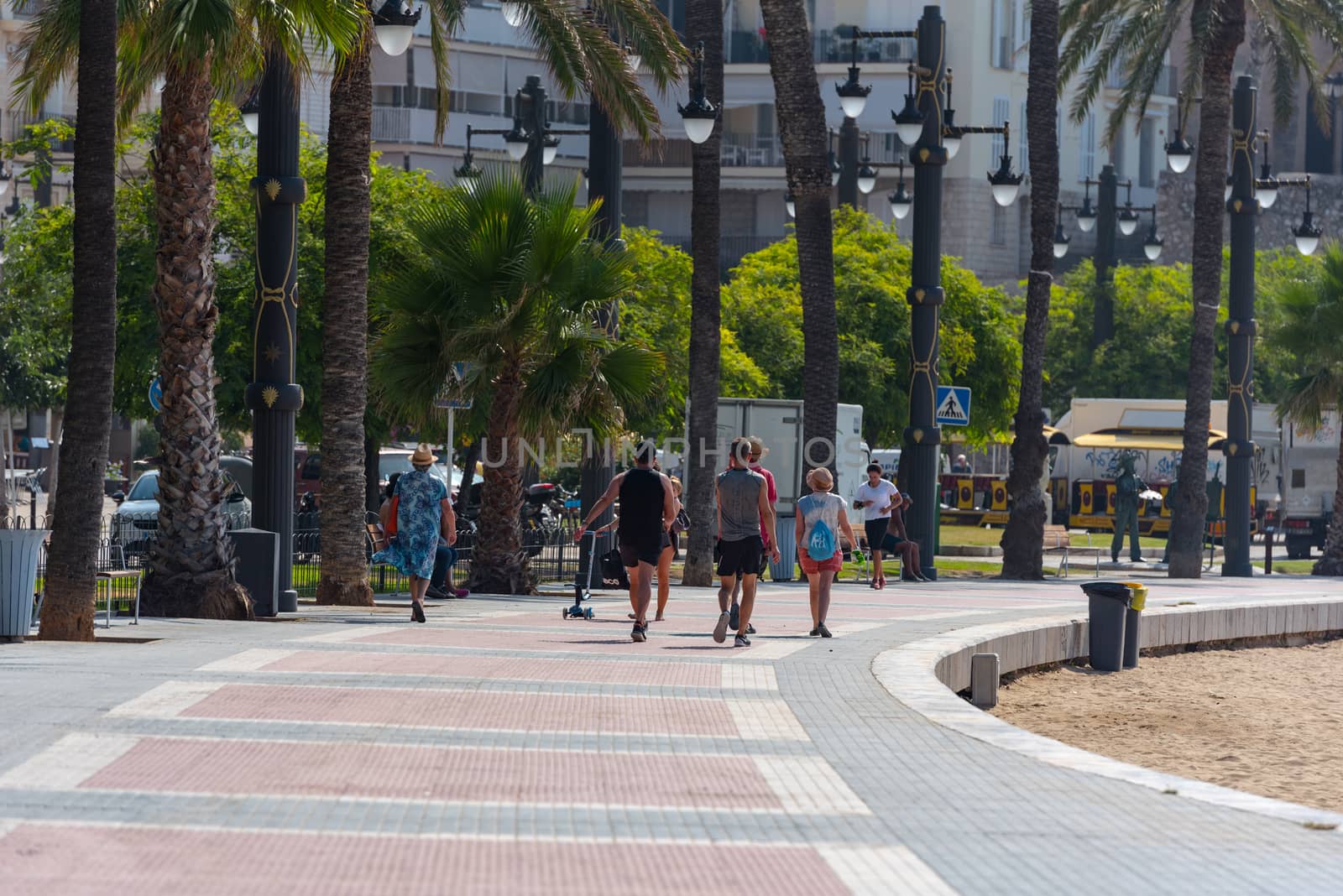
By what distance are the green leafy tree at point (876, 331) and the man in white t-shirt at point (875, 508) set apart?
15.1m

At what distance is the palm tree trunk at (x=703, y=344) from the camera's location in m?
26.6

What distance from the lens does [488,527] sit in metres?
23.6

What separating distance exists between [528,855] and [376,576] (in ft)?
63.1

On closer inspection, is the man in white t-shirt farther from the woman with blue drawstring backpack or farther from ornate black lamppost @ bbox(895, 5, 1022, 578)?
the woman with blue drawstring backpack

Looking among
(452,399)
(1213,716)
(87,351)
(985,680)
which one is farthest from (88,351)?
(1213,716)

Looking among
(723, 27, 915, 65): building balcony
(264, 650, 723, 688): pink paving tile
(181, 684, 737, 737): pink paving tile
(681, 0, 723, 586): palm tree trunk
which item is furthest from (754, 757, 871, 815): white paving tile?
(723, 27, 915, 65): building balcony

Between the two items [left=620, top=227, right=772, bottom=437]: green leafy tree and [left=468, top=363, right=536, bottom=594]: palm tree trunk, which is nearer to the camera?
[left=468, top=363, right=536, bottom=594]: palm tree trunk

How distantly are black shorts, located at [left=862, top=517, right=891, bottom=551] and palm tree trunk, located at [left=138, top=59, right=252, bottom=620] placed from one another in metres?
10.5

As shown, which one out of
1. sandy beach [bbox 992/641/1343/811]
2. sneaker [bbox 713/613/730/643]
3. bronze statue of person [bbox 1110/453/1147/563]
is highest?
bronze statue of person [bbox 1110/453/1147/563]

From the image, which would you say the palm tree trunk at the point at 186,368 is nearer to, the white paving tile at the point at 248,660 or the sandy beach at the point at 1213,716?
the white paving tile at the point at 248,660

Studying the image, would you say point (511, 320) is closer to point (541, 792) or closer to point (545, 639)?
point (545, 639)

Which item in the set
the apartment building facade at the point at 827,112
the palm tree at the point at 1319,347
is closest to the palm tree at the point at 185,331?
the palm tree at the point at 1319,347

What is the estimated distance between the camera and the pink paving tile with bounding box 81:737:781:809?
8688 millimetres

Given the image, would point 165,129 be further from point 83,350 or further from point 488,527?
point 488,527
